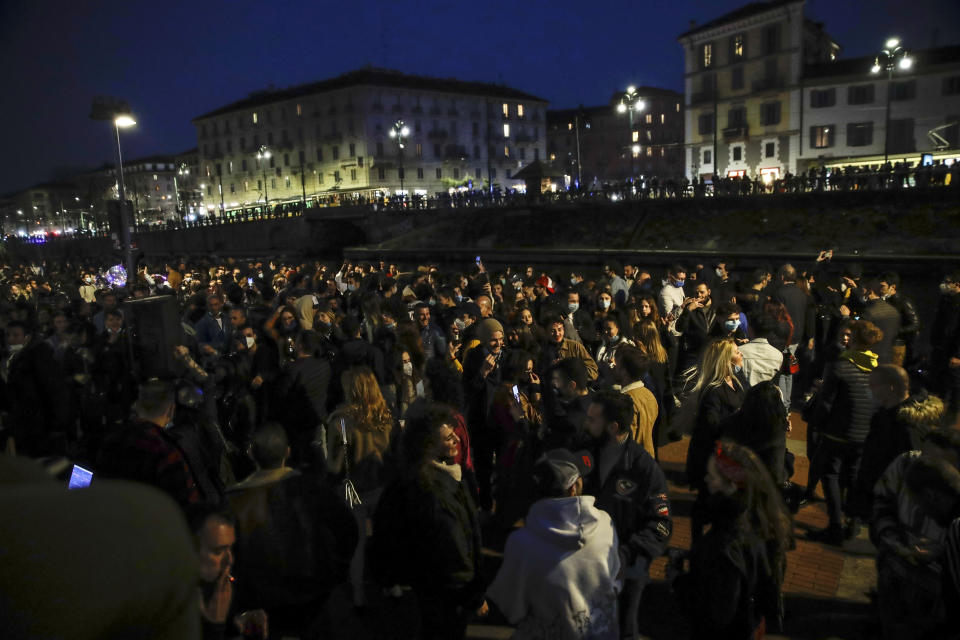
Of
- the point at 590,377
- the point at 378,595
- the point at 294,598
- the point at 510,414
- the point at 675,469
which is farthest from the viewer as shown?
the point at 675,469

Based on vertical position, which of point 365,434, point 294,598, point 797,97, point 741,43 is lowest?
point 294,598

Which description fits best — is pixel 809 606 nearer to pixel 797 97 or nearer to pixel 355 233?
pixel 355 233

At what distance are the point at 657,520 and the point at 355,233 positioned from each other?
4244 centimetres

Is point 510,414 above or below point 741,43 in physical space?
below

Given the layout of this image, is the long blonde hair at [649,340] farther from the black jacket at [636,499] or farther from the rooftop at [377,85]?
the rooftop at [377,85]

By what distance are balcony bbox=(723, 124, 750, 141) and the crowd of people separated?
43218 mm

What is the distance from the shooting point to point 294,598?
328 cm

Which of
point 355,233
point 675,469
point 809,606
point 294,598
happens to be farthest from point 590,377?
point 355,233

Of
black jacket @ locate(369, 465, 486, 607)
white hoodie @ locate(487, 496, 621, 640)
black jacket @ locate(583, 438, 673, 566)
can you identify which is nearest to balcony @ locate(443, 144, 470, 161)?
black jacket @ locate(583, 438, 673, 566)

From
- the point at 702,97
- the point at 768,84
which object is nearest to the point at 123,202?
the point at 768,84

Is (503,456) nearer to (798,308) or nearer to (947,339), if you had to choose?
(798,308)

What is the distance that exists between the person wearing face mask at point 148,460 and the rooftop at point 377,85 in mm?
67890

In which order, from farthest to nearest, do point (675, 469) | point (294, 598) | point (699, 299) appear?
point (699, 299) → point (675, 469) → point (294, 598)

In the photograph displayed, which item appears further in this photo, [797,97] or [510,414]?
[797,97]
